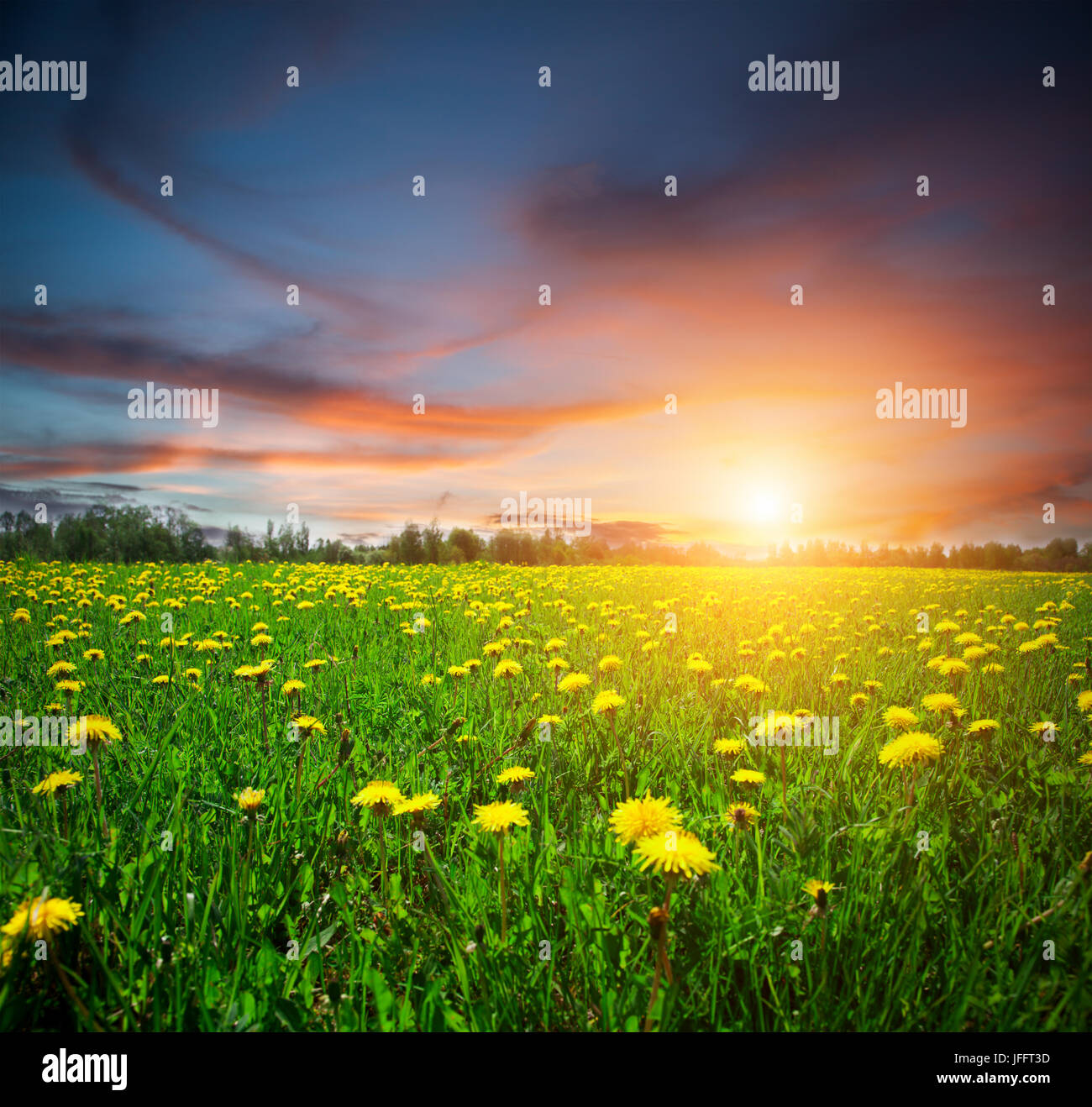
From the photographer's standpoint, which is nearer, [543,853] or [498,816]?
[498,816]

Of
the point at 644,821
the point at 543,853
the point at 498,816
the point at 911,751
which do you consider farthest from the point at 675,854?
the point at 911,751

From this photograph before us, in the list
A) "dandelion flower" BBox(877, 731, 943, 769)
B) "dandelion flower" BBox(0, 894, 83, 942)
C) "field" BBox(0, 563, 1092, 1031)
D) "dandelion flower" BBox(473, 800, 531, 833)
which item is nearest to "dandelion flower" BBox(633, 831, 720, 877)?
"field" BBox(0, 563, 1092, 1031)

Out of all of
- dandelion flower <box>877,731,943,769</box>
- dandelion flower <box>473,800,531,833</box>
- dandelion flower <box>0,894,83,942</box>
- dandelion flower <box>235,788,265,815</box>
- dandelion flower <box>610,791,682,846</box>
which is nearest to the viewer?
dandelion flower <box>0,894,83,942</box>

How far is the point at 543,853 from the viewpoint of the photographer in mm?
1692

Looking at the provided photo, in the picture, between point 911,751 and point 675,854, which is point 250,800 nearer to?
point 675,854

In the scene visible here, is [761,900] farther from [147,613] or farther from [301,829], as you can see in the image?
[147,613]

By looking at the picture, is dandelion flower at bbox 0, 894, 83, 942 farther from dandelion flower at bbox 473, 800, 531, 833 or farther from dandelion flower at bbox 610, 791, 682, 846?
dandelion flower at bbox 610, 791, 682, 846

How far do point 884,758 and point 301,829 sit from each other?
6.99 ft

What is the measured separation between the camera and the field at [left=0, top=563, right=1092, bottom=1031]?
1.27 m

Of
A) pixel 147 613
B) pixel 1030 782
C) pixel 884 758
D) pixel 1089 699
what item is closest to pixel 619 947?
pixel 884 758

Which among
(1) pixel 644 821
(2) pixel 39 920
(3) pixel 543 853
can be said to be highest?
(1) pixel 644 821

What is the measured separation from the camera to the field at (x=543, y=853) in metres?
1.27

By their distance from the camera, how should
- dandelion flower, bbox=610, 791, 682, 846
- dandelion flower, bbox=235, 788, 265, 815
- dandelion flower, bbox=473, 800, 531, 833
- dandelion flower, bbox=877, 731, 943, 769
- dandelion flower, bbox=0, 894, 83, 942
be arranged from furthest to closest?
dandelion flower, bbox=877, 731, 943, 769 → dandelion flower, bbox=235, 788, 265, 815 → dandelion flower, bbox=473, 800, 531, 833 → dandelion flower, bbox=610, 791, 682, 846 → dandelion flower, bbox=0, 894, 83, 942

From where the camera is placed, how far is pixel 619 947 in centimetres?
136
